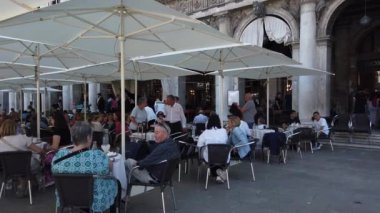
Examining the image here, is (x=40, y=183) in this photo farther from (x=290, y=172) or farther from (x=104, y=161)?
(x=290, y=172)

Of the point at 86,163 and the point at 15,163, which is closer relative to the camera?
the point at 86,163

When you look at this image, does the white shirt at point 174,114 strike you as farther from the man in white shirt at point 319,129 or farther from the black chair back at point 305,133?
the man in white shirt at point 319,129

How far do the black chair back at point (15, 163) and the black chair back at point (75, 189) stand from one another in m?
1.88

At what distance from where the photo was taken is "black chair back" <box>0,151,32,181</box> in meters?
5.29

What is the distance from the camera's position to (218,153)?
245 inches

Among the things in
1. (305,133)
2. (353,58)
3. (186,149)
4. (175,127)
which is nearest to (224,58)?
(175,127)

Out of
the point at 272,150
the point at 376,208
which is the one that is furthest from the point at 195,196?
the point at 272,150

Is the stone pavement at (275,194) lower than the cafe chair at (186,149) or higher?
lower

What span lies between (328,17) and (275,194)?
8.98m

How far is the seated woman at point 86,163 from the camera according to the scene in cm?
379

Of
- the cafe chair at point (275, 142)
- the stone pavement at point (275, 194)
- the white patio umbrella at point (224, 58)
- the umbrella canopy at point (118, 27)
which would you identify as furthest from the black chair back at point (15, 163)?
the cafe chair at point (275, 142)

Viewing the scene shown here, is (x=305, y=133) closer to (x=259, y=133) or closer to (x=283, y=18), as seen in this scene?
(x=259, y=133)

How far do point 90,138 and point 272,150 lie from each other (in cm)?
548

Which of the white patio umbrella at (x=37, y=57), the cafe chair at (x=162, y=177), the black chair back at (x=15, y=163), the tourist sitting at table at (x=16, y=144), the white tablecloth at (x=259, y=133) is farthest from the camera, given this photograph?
the white tablecloth at (x=259, y=133)
